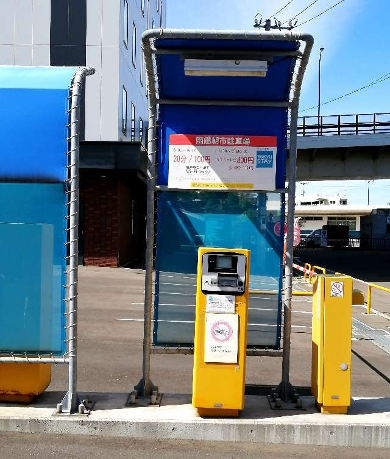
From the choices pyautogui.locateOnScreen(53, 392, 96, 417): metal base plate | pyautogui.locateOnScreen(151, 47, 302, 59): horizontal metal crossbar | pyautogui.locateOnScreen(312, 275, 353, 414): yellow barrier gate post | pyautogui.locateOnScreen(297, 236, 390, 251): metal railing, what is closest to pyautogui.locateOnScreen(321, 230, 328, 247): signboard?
pyautogui.locateOnScreen(297, 236, 390, 251): metal railing

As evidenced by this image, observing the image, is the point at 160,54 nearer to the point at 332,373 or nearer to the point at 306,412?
the point at 332,373

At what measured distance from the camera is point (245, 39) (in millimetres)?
4543

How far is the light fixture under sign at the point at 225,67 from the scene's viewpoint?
492cm

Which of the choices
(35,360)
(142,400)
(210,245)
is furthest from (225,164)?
(35,360)

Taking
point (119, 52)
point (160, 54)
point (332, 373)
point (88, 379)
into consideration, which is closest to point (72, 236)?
point (160, 54)

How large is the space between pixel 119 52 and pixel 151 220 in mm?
18482

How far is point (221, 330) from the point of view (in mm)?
4844

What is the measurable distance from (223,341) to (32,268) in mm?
2074

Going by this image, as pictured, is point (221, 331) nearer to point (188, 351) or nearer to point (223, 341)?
Answer: point (223, 341)

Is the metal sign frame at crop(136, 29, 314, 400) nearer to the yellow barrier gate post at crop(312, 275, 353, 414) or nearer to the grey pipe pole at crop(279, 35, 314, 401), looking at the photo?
the grey pipe pole at crop(279, 35, 314, 401)

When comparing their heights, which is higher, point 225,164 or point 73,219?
point 225,164

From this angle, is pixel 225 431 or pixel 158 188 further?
pixel 158 188

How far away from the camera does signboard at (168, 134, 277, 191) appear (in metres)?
5.50

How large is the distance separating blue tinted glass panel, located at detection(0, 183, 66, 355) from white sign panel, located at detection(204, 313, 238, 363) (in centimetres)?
151
